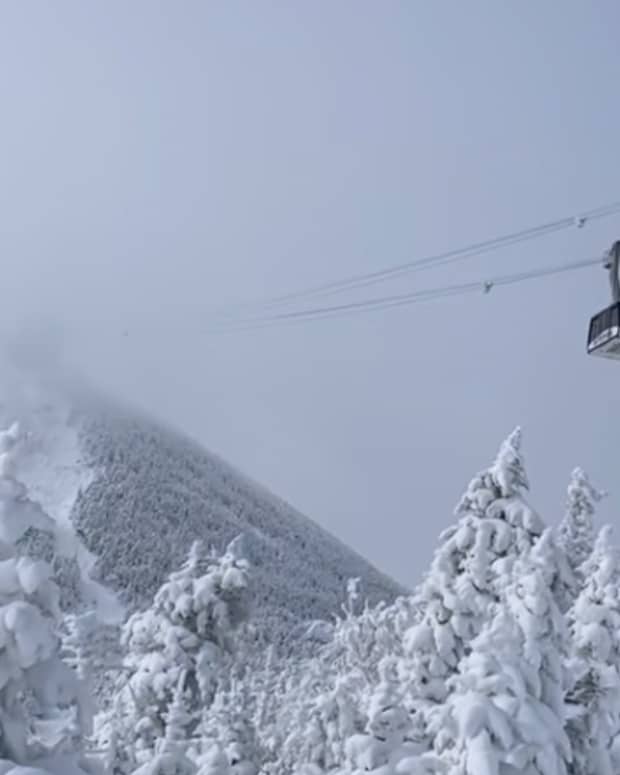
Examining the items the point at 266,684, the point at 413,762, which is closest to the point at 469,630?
the point at 413,762

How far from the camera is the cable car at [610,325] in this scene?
64.3 ft

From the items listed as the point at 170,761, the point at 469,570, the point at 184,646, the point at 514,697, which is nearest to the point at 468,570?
the point at 469,570

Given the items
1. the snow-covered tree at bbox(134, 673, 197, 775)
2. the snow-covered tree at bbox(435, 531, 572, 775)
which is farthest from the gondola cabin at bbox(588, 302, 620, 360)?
the snow-covered tree at bbox(134, 673, 197, 775)

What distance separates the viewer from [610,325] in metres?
19.7

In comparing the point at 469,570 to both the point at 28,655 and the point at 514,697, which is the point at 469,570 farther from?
the point at 28,655

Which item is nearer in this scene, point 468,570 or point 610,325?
point 468,570

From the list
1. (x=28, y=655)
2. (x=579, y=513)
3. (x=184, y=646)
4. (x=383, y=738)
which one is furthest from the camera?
(x=579, y=513)

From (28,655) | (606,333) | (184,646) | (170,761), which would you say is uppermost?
(606,333)

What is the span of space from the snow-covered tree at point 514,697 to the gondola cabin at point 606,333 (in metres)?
4.42

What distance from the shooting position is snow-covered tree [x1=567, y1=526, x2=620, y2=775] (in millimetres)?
19391

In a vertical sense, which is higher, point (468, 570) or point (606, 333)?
point (606, 333)

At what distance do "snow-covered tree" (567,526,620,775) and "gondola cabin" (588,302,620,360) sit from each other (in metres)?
3.70

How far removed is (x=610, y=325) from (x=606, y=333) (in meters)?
0.17

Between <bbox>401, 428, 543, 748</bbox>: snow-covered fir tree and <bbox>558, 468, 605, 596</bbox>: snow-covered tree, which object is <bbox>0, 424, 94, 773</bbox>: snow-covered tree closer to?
<bbox>401, 428, 543, 748</bbox>: snow-covered fir tree
